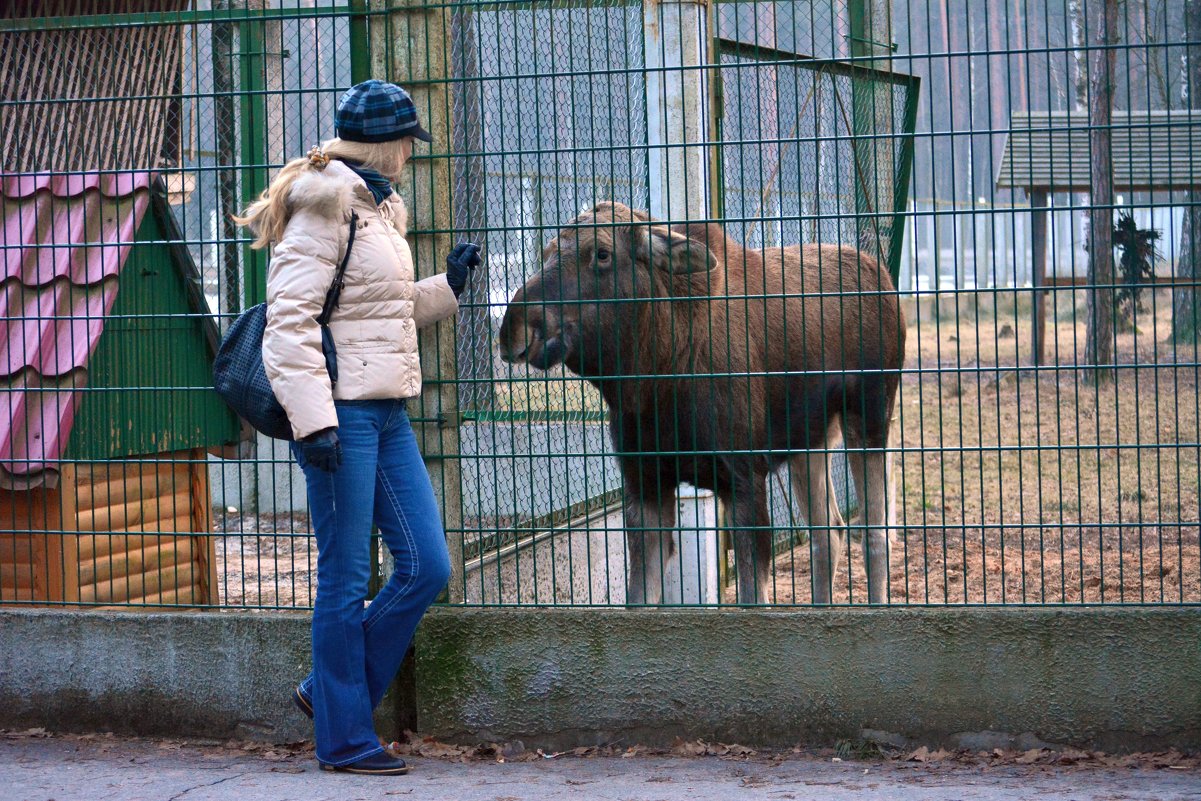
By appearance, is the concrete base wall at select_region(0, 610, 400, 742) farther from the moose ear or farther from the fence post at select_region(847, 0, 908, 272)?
the fence post at select_region(847, 0, 908, 272)

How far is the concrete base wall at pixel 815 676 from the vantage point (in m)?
4.96

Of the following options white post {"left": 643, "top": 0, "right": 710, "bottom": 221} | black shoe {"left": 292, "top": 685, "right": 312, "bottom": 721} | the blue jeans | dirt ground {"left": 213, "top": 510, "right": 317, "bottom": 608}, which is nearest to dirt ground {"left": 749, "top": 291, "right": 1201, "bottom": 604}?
white post {"left": 643, "top": 0, "right": 710, "bottom": 221}

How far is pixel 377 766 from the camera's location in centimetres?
494

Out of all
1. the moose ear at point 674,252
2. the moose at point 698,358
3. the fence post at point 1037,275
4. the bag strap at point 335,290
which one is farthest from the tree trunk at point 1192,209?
the bag strap at point 335,290

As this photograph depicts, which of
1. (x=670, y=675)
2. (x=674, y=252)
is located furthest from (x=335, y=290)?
(x=670, y=675)

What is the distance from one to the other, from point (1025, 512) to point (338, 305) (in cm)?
791

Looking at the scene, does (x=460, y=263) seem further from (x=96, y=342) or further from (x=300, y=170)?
(x=96, y=342)

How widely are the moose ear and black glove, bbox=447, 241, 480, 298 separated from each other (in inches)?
37.6

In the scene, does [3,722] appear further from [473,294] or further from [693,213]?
[693,213]

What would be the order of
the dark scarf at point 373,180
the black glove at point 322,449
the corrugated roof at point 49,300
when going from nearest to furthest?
1. the black glove at point 322,449
2. the dark scarf at point 373,180
3. the corrugated roof at point 49,300

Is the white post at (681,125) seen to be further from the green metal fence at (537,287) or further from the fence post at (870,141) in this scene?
the fence post at (870,141)

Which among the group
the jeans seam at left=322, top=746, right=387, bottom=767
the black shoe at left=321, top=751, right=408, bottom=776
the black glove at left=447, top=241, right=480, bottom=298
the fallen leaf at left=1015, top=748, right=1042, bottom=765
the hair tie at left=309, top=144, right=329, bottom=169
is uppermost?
the hair tie at left=309, top=144, right=329, bottom=169

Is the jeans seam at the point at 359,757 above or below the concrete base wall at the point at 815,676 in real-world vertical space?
below

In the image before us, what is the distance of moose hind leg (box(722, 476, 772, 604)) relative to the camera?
20.7 ft
